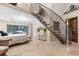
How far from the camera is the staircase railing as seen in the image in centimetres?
336

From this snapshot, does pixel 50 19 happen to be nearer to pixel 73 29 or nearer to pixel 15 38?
pixel 73 29

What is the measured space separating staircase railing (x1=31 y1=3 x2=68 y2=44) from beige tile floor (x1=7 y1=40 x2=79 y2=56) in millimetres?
454

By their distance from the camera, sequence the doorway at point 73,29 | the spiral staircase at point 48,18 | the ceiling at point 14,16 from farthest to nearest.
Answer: the doorway at point 73,29 → the spiral staircase at point 48,18 → the ceiling at point 14,16

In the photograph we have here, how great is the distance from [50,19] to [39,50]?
104cm

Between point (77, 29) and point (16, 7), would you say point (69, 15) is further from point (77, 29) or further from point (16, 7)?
point (16, 7)

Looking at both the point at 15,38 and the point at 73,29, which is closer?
the point at 15,38

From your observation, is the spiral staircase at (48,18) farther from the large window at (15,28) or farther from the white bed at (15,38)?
the white bed at (15,38)

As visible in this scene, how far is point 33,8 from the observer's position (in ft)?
10.9

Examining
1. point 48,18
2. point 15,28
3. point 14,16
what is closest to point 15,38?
point 15,28

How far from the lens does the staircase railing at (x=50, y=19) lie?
11.0 feet

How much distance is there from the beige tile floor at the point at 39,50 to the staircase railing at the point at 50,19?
454 mm

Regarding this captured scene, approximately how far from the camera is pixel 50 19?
3.68 meters

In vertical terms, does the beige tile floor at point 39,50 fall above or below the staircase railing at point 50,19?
below

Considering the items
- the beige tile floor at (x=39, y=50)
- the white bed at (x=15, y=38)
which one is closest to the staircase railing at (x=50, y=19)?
the beige tile floor at (x=39, y=50)
